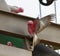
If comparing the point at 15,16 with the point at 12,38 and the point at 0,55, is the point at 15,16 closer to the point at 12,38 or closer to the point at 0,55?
the point at 12,38

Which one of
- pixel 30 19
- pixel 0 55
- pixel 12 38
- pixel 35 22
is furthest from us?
pixel 12 38

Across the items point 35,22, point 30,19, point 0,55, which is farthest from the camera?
point 30,19

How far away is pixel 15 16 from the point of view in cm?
469

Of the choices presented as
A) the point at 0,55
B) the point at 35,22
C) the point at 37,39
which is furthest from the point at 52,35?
the point at 0,55

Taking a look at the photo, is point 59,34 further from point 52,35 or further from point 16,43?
point 16,43

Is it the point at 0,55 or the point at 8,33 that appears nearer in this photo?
the point at 0,55

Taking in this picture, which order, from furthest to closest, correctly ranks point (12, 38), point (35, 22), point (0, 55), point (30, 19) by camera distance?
point (12, 38)
point (30, 19)
point (35, 22)
point (0, 55)

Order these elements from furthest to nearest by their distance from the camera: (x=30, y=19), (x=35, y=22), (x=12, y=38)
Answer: (x=12, y=38) < (x=30, y=19) < (x=35, y=22)

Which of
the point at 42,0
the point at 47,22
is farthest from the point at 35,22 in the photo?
the point at 42,0

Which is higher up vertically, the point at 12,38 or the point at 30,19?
the point at 30,19

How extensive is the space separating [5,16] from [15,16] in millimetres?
141

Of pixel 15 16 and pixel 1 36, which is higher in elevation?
pixel 15 16

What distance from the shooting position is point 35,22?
4.43m

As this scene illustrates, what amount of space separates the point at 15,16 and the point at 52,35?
28.3 inches
